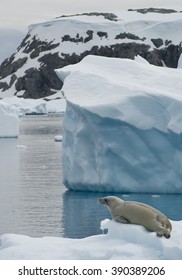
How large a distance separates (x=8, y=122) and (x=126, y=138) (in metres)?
31.7

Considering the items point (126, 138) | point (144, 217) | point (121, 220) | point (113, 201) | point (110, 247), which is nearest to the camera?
point (110, 247)

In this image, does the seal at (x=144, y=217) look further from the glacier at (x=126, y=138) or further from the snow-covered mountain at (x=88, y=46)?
the snow-covered mountain at (x=88, y=46)

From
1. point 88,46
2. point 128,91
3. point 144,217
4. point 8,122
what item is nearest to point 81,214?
point 128,91

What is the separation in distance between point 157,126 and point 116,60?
461 centimetres

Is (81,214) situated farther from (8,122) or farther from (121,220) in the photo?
(8,122)

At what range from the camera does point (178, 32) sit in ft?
459

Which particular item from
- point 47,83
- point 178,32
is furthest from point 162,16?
point 47,83

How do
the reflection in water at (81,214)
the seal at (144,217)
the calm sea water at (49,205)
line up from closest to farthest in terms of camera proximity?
the seal at (144,217)
the reflection in water at (81,214)
the calm sea water at (49,205)

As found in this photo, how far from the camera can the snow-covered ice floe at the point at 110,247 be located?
10.2m

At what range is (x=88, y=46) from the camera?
143750 mm

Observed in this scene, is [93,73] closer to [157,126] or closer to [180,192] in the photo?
[157,126]

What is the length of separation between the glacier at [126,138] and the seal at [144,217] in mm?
9104

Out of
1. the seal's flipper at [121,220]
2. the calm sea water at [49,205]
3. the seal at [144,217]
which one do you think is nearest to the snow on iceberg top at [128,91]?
the calm sea water at [49,205]
